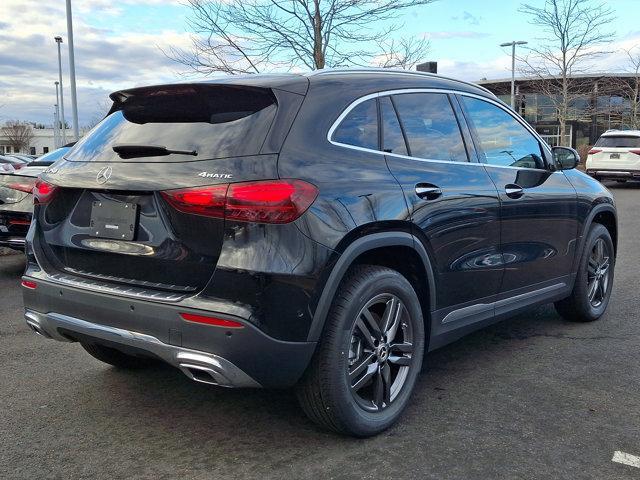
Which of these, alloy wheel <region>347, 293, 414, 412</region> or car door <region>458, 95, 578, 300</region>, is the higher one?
car door <region>458, 95, 578, 300</region>

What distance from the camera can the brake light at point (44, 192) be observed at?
3312mm

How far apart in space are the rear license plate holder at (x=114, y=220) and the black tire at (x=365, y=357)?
988mm

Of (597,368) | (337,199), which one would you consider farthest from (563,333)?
(337,199)

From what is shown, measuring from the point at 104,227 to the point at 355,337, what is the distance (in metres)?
1.29

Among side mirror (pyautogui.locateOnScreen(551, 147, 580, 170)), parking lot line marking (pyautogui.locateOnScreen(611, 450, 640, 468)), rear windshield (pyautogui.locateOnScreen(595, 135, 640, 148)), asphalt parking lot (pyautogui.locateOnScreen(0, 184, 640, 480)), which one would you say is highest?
rear windshield (pyautogui.locateOnScreen(595, 135, 640, 148))

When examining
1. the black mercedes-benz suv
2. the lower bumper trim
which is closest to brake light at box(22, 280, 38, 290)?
the black mercedes-benz suv

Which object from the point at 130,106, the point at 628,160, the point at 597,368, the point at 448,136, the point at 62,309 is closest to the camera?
the point at 62,309

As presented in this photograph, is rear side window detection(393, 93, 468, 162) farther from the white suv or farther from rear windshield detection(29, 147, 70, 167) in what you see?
the white suv

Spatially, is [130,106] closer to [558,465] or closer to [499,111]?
[499,111]

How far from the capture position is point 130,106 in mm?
3391

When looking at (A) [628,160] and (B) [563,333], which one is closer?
(B) [563,333]

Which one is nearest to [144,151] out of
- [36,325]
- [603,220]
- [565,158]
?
[36,325]

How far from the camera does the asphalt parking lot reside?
2896mm

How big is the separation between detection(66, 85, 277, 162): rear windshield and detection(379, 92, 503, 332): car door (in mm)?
764
